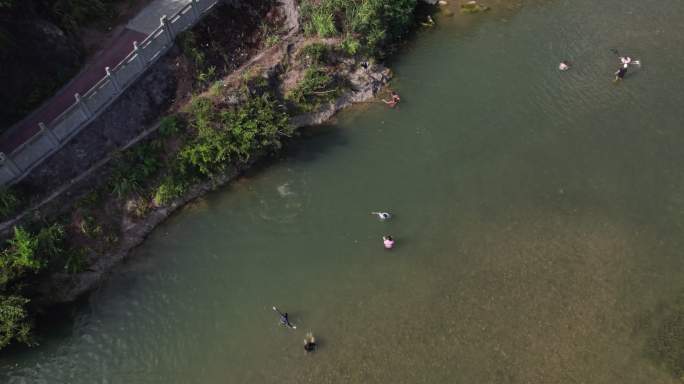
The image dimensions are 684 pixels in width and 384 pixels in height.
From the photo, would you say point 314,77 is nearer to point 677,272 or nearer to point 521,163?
point 521,163

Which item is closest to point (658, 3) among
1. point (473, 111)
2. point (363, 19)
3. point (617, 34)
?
point (617, 34)

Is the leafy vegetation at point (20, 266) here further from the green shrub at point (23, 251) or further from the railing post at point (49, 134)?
the railing post at point (49, 134)

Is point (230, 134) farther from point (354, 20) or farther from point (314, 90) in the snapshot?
point (354, 20)

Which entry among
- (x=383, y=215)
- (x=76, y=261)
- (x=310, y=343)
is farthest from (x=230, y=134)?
(x=310, y=343)

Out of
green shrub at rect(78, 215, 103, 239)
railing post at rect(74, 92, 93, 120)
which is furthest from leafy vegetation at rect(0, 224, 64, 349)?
railing post at rect(74, 92, 93, 120)

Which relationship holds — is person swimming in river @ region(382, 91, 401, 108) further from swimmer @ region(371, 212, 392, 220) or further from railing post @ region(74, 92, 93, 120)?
railing post @ region(74, 92, 93, 120)
